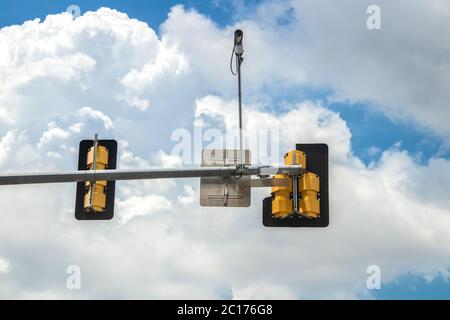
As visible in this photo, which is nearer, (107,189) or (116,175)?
(116,175)

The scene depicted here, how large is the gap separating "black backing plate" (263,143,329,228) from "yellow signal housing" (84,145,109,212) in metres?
2.91

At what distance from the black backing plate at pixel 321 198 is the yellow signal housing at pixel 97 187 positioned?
2912mm

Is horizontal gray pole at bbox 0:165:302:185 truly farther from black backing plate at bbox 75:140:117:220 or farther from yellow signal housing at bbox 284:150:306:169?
black backing plate at bbox 75:140:117:220

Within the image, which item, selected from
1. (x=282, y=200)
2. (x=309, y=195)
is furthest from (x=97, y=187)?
(x=309, y=195)

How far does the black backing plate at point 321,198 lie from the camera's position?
43.7 feet

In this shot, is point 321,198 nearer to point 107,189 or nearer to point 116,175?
point 116,175

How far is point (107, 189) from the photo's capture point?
1384cm

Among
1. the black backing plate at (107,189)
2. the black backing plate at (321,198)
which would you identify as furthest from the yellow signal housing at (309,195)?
the black backing plate at (107,189)

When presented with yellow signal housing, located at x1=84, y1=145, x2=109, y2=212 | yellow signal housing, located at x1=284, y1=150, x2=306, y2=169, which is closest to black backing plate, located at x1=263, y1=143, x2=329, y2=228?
yellow signal housing, located at x1=284, y1=150, x2=306, y2=169

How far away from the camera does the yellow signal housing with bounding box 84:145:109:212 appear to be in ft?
44.2

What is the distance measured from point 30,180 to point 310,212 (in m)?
4.81

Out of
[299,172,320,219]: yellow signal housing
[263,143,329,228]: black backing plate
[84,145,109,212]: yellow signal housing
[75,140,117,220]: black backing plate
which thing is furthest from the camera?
[75,140,117,220]: black backing plate

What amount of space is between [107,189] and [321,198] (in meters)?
3.86
